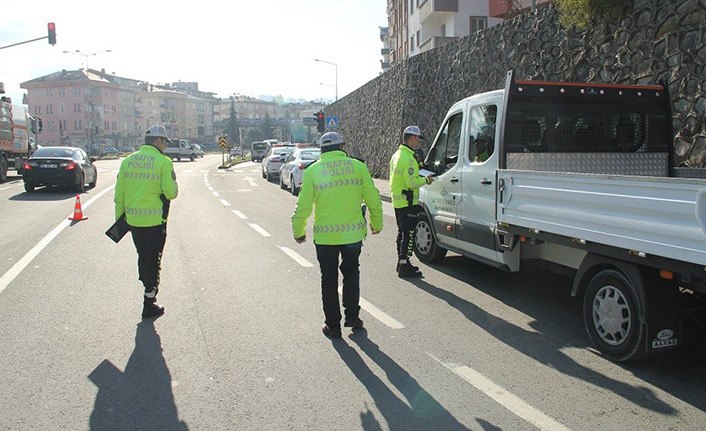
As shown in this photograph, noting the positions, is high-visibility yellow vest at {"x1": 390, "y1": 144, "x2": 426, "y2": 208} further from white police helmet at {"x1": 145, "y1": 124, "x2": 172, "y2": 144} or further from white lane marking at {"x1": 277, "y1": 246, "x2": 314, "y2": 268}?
white police helmet at {"x1": 145, "y1": 124, "x2": 172, "y2": 144}

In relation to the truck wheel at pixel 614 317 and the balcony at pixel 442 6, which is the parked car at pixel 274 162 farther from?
the truck wheel at pixel 614 317

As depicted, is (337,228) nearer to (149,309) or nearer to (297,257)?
(149,309)

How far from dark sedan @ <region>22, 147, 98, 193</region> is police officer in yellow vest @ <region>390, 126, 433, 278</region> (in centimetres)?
1584

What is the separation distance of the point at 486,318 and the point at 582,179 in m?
1.83

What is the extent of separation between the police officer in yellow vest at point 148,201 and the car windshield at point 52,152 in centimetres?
1652

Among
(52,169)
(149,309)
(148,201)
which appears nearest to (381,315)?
(149,309)

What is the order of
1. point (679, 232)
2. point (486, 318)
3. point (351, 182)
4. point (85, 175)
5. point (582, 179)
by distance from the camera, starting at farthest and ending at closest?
1. point (85, 175)
2. point (486, 318)
3. point (351, 182)
4. point (582, 179)
5. point (679, 232)

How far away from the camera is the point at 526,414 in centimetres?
373

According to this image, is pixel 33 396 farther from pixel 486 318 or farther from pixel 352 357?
pixel 486 318

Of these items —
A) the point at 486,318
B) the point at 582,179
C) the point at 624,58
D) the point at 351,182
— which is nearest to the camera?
the point at 582,179

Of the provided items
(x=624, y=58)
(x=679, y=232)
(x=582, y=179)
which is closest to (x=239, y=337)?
(x=582, y=179)

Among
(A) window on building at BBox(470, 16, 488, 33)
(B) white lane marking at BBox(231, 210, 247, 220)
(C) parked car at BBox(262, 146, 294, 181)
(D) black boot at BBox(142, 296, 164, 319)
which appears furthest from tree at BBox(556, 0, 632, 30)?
(A) window on building at BBox(470, 16, 488, 33)

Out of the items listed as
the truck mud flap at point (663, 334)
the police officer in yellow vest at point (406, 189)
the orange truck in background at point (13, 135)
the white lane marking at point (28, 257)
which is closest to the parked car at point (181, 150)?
the orange truck in background at point (13, 135)

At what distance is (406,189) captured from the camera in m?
7.48
